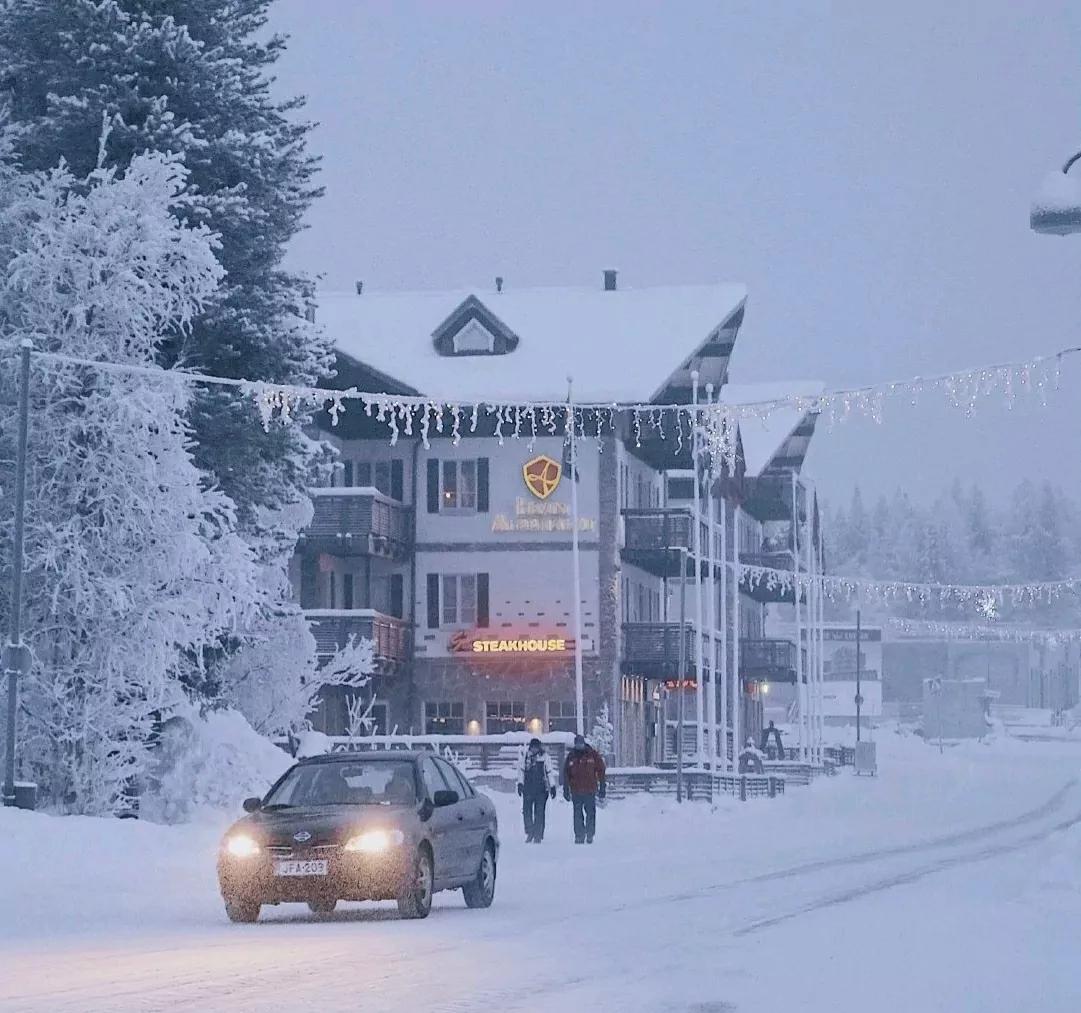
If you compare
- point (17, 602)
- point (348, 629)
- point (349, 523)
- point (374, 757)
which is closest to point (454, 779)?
point (374, 757)

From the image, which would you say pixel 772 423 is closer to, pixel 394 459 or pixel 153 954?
pixel 394 459

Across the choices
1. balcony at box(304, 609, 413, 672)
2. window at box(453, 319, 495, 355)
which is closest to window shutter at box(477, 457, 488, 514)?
window at box(453, 319, 495, 355)

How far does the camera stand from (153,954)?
15.2 m

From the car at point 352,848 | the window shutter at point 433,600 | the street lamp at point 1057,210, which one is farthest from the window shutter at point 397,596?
the street lamp at point 1057,210

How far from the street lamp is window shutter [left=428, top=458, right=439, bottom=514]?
4229 centimetres

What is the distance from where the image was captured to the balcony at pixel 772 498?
250ft

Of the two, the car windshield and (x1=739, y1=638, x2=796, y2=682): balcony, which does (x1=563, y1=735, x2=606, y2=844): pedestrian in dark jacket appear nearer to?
the car windshield

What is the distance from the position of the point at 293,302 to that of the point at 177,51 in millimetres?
4565

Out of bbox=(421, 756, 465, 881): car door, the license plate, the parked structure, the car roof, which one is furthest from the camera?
the parked structure

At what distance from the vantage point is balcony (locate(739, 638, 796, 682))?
241 feet

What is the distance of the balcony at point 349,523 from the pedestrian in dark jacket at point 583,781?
22.1m

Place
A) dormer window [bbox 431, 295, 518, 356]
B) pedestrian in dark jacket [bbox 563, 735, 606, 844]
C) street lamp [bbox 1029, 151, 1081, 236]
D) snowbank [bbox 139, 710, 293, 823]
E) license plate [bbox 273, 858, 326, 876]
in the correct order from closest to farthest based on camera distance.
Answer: street lamp [bbox 1029, 151, 1081, 236] < license plate [bbox 273, 858, 326, 876] < pedestrian in dark jacket [bbox 563, 735, 606, 844] < snowbank [bbox 139, 710, 293, 823] < dormer window [bbox 431, 295, 518, 356]

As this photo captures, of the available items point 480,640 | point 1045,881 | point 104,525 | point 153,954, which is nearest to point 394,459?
point 480,640

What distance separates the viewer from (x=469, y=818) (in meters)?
20.4
